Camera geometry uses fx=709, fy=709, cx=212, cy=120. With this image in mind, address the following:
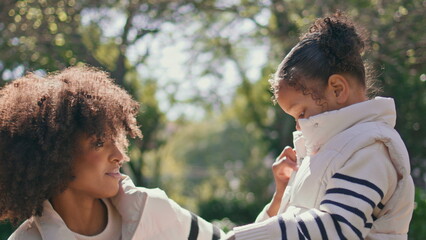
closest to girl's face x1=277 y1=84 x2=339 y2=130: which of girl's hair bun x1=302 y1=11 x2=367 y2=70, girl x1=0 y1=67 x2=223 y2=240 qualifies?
girl's hair bun x1=302 y1=11 x2=367 y2=70

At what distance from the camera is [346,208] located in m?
2.30

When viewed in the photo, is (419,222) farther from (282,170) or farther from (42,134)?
(42,134)

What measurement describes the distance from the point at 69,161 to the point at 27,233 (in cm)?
32

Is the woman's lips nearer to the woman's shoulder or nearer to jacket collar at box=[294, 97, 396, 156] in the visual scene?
the woman's shoulder

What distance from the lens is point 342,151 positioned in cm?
247

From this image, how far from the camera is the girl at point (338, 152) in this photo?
2330 millimetres

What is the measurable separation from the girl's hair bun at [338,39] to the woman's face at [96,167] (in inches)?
35.2

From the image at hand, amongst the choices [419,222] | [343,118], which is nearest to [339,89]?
[343,118]

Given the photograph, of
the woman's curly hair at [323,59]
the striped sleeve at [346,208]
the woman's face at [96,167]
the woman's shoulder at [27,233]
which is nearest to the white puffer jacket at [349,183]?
the striped sleeve at [346,208]

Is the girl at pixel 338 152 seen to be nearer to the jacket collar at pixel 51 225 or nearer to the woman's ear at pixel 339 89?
the woman's ear at pixel 339 89

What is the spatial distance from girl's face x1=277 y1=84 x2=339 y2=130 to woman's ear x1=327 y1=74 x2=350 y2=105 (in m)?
0.02

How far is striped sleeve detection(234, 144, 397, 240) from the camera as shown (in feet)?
7.54

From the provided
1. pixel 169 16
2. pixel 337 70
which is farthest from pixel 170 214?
pixel 169 16

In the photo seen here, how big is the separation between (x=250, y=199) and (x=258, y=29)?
4.05 m
